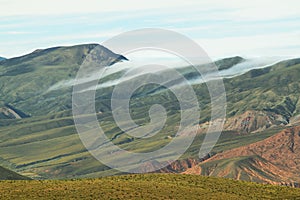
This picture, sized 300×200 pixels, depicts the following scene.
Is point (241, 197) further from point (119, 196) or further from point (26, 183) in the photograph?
point (26, 183)

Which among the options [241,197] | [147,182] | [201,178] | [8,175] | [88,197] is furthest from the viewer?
[8,175]

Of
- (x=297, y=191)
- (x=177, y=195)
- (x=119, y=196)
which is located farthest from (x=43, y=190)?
(x=297, y=191)

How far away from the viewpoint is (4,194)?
440ft

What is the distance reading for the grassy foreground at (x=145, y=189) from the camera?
13588cm

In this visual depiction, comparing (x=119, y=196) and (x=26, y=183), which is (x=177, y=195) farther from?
(x=26, y=183)

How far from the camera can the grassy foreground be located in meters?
136

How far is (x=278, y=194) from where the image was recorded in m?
152

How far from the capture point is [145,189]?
14300 centimetres

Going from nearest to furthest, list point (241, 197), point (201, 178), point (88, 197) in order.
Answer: point (88, 197), point (241, 197), point (201, 178)

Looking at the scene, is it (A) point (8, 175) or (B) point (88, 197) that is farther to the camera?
(A) point (8, 175)

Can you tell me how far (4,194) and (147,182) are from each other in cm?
3583

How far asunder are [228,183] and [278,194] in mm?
15349

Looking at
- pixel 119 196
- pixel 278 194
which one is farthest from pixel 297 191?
pixel 119 196

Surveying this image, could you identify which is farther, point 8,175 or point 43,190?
point 8,175
